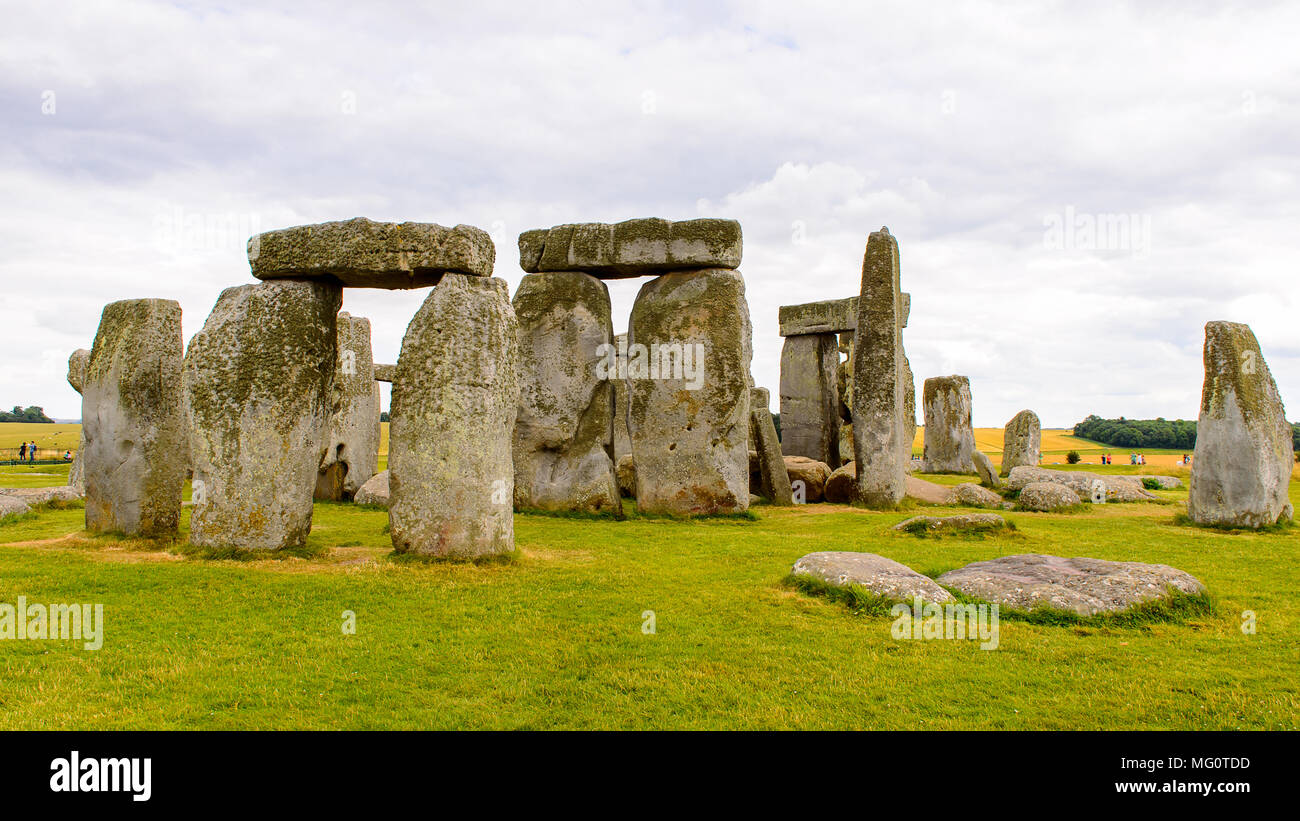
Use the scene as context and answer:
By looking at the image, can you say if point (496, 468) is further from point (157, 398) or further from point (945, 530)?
point (945, 530)

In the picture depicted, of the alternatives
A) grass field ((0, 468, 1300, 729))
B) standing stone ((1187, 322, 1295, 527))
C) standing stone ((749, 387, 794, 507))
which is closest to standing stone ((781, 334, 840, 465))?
standing stone ((749, 387, 794, 507))

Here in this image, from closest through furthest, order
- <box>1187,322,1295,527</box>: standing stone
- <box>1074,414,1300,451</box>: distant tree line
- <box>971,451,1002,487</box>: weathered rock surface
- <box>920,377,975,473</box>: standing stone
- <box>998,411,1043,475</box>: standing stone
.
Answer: <box>1187,322,1295,527</box>: standing stone, <box>971,451,1002,487</box>: weathered rock surface, <box>998,411,1043,475</box>: standing stone, <box>920,377,975,473</box>: standing stone, <box>1074,414,1300,451</box>: distant tree line

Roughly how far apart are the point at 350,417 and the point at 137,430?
587cm

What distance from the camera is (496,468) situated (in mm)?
8742

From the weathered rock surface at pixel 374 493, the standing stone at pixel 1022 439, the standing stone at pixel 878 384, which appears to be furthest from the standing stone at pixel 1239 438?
the weathered rock surface at pixel 374 493

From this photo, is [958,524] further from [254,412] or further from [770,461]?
[254,412]

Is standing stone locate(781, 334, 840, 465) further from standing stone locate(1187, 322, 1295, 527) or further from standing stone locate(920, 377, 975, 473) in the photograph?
standing stone locate(1187, 322, 1295, 527)

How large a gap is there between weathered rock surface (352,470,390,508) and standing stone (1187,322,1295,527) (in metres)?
12.9

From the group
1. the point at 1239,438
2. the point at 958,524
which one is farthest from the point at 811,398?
the point at 1239,438

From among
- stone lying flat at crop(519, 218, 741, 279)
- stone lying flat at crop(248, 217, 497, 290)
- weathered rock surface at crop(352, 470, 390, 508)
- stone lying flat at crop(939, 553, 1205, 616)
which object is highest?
stone lying flat at crop(519, 218, 741, 279)

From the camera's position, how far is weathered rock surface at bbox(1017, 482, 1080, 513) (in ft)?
48.6

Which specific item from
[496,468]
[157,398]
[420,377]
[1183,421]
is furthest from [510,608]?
[1183,421]

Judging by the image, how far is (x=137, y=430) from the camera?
32.6 ft
